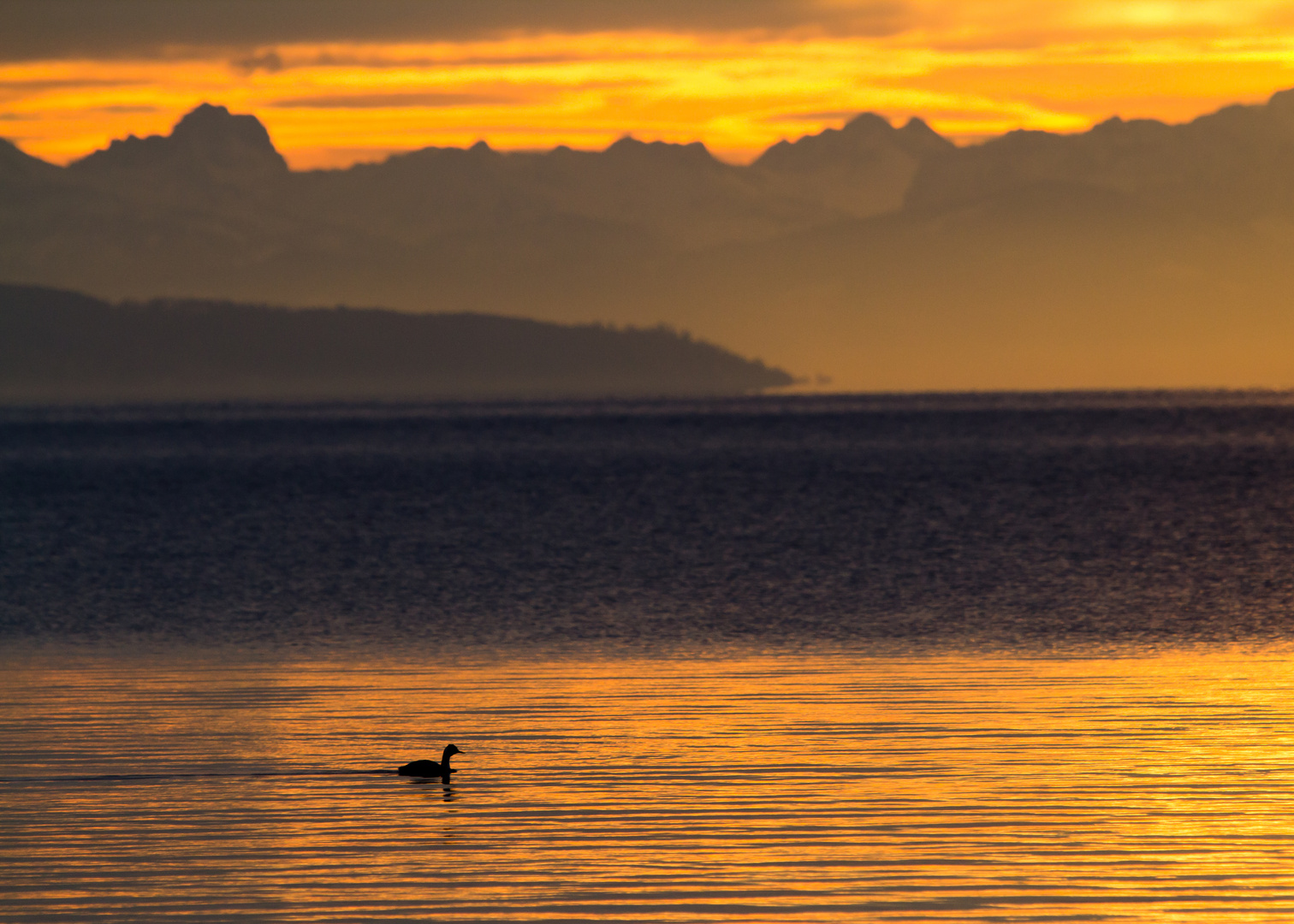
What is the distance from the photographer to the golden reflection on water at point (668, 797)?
15.6m

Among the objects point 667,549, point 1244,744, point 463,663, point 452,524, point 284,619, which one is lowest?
point 1244,744

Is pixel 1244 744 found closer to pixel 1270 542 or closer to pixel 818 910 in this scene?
pixel 818 910

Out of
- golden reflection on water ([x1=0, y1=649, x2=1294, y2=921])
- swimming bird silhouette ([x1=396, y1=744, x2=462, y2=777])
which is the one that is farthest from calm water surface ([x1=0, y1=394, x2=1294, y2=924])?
swimming bird silhouette ([x1=396, y1=744, x2=462, y2=777])

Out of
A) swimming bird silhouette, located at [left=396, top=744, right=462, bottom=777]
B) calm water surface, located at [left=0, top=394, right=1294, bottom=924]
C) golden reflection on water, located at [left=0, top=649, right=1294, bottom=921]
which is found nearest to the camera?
golden reflection on water, located at [left=0, top=649, right=1294, bottom=921]

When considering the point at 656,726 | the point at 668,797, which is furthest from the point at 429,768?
the point at 656,726

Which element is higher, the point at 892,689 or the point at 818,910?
the point at 892,689

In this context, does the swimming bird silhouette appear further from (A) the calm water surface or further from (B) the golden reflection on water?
(A) the calm water surface

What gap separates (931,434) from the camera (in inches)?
7121

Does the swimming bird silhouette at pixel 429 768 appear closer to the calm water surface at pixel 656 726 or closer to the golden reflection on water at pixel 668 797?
the golden reflection on water at pixel 668 797

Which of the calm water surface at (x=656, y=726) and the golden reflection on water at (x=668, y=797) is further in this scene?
the calm water surface at (x=656, y=726)

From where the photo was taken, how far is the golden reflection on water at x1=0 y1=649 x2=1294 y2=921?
15602 millimetres

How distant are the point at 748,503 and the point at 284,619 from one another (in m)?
43.1

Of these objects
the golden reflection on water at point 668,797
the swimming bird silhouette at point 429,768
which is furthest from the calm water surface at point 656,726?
the swimming bird silhouette at point 429,768

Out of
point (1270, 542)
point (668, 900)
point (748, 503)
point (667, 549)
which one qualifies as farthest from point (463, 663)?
point (748, 503)
